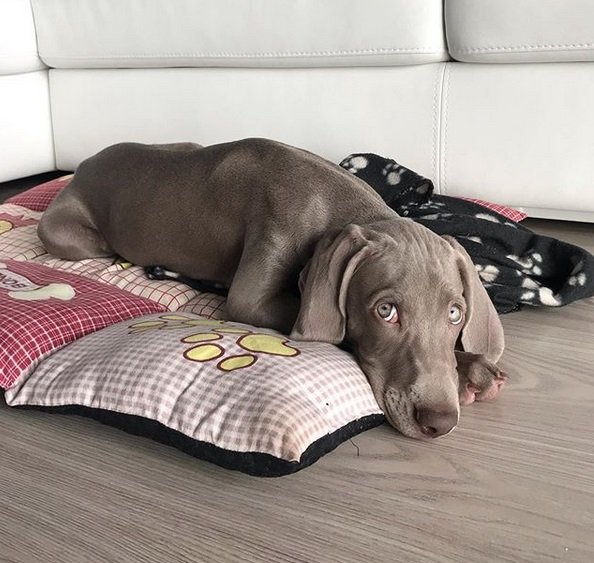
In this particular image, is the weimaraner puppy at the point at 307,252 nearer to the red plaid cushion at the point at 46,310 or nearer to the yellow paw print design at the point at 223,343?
the yellow paw print design at the point at 223,343

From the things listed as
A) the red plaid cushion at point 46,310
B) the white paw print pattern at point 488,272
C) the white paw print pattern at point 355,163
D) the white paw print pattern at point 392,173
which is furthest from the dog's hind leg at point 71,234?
the white paw print pattern at point 488,272

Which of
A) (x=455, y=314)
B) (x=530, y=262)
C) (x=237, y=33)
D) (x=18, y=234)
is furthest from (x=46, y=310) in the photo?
(x=237, y=33)

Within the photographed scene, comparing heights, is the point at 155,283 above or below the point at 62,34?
below

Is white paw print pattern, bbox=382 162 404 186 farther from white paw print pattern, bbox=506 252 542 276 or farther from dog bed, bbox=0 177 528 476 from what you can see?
dog bed, bbox=0 177 528 476

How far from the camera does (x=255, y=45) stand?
11.3ft

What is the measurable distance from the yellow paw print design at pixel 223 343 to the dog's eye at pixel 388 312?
203 millimetres

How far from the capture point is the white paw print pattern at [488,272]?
240 cm

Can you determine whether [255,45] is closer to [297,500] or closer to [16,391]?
[16,391]

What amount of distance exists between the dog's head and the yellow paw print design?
88mm

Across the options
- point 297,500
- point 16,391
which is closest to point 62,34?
point 16,391

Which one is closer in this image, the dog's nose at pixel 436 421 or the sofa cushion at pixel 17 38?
the dog's nose at pixel 436 421

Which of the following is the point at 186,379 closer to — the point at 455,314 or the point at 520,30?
the point at 455,314

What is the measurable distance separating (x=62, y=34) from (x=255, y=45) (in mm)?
1210

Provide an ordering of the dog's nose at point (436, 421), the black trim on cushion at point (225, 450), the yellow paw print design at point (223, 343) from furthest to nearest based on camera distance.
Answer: the yellow paw print design at point (223, 343), the dog's nose at point (436, 421), the black trim on cushion at point (225, 450)
